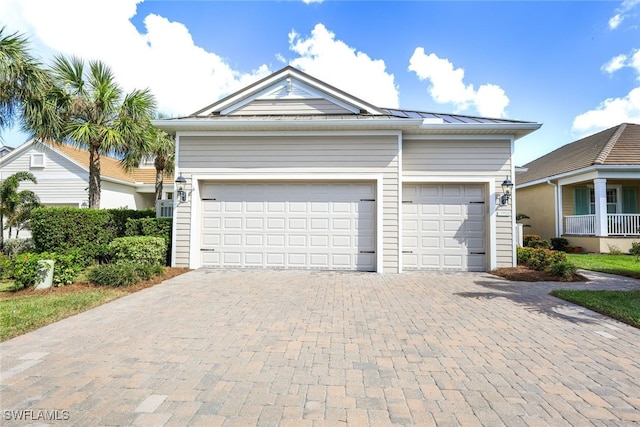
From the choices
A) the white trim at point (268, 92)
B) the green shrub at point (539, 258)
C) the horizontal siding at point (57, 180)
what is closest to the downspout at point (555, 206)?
the green shrub at point (539, 258)

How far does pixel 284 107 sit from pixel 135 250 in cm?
539

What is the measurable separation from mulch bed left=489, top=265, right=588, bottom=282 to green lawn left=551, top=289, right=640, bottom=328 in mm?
1126

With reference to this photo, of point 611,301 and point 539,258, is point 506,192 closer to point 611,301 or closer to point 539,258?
point 539,258

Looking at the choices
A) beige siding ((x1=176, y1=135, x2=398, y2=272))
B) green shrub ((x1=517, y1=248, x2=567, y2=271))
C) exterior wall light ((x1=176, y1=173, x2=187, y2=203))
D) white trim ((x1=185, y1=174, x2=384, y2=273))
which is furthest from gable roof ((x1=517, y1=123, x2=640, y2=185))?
exterior wall light ((x1=176, y1=173, x2=187, y2=203))

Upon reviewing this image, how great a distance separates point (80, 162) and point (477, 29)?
18470 millimetres

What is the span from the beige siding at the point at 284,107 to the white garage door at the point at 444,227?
3.34 meters

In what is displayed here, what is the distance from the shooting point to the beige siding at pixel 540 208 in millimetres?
14734

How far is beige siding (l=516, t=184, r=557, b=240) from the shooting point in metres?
14.7

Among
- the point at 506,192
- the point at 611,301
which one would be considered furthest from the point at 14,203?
the point at 611,301

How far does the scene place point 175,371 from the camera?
280 centimetres

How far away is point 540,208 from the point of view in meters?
15.6

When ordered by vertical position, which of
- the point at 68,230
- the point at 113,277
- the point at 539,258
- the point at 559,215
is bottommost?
the point at 113,277

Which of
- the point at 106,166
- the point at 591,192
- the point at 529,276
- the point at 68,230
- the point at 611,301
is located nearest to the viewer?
the point at 611,301

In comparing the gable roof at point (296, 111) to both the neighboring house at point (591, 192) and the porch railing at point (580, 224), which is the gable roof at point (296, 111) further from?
the porch railing at point (580, 224)
